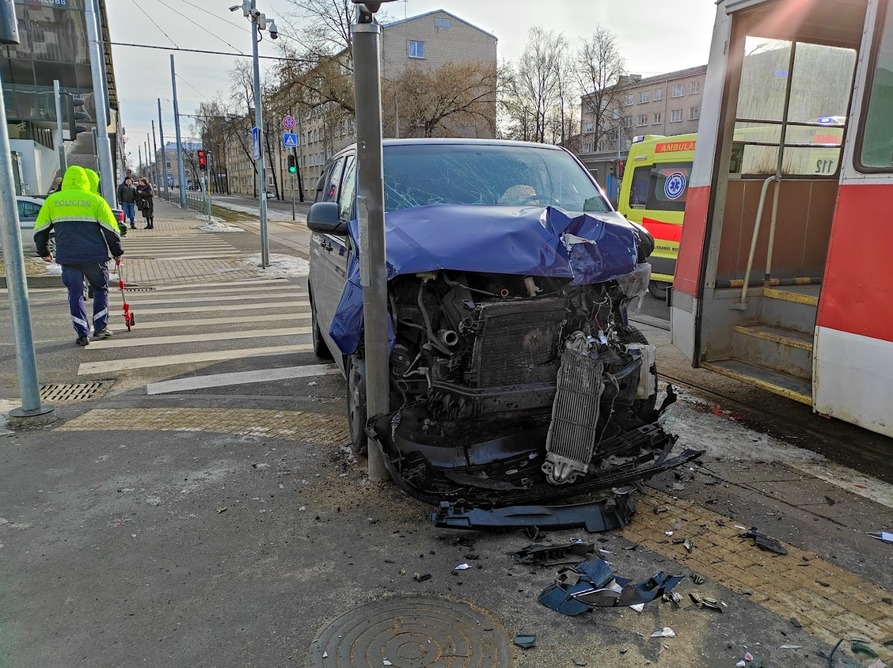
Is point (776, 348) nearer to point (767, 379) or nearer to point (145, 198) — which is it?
point (767, 379)

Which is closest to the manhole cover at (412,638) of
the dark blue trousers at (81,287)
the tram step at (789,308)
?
the tram step at (789,308)

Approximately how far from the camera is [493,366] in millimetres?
3732

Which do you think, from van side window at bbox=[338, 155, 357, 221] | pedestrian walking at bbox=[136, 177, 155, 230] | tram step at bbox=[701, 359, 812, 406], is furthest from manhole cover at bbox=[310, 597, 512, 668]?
pedestrian walking at bbox=[136, 177, 155, 230]

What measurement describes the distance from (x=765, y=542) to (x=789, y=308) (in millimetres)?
3298

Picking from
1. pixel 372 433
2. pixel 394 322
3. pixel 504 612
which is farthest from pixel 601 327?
pixel 504 612

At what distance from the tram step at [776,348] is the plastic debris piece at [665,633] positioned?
3.39 meters

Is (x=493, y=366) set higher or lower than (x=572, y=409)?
higher

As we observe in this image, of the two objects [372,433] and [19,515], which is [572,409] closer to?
[372,433]

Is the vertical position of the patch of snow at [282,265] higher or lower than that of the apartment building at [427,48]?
lower

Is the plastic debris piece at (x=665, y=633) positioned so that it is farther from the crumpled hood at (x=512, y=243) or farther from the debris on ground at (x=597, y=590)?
the crumpled hood at (x=512, y=243)

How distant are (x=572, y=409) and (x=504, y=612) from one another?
1237 millimetres

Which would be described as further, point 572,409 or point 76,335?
point 76,335

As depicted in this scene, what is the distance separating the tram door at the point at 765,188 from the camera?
5.75 m

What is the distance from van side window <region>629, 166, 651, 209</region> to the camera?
485 inches
